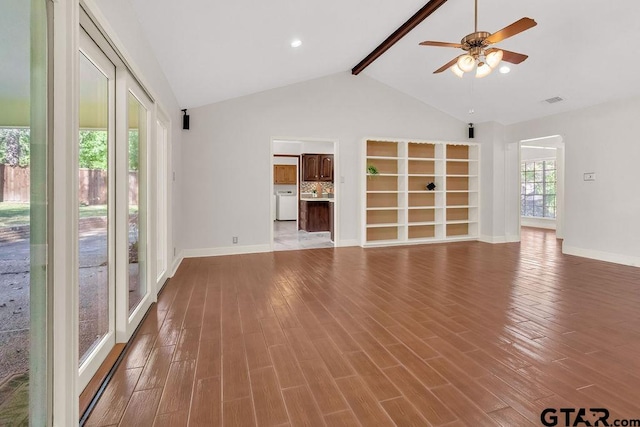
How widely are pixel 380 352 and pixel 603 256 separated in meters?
5.04

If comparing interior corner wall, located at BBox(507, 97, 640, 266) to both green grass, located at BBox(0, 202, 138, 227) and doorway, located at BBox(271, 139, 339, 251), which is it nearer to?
doorway, located at BBox(271, 139, 339, 251)

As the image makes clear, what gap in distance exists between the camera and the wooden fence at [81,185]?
1057 millimetres

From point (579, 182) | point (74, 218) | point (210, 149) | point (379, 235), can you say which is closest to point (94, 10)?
point (74, 218)

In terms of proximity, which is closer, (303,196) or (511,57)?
(511,57)

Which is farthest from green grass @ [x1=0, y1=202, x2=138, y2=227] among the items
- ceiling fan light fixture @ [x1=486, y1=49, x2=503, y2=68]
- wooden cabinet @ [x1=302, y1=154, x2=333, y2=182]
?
wooden cabinet @ [x1=302, y1=154, x2=333, y2=182]

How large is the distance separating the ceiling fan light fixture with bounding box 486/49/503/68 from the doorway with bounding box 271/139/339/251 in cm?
322

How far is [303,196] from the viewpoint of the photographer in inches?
384

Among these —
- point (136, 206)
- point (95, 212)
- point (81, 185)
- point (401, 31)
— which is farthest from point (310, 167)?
point (81, 185)

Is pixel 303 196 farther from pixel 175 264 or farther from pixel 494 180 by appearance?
pixel 175 264

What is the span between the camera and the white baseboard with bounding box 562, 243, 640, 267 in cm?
469

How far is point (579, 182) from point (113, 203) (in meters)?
6.67

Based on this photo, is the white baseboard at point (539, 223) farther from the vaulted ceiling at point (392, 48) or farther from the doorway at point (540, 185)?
the vaulted ceiling at point (392, 48)

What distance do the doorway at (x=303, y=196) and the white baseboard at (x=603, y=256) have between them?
408 cm

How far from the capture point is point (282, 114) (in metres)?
5.75
